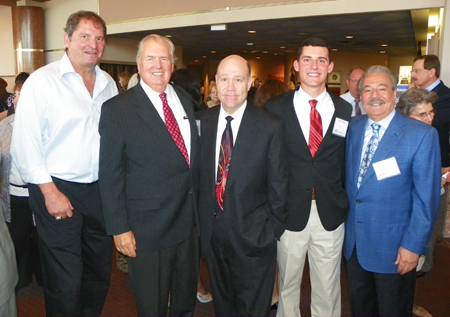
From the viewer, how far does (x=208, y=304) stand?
312 cm

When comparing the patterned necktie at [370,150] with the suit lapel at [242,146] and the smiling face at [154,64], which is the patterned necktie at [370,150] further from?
the smiling face at [154,64]

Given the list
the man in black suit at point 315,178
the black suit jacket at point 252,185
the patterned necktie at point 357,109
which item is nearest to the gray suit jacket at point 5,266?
the black suit jacket at point 252,185

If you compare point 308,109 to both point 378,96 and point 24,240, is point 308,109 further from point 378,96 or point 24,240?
point 24,240

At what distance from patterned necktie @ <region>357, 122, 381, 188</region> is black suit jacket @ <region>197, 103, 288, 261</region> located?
1.45 feet

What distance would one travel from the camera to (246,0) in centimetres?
784

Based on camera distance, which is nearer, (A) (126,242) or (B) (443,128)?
(A) (126,242)

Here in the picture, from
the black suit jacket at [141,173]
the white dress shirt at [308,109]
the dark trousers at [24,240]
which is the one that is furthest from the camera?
the dark trousers at [24,240]

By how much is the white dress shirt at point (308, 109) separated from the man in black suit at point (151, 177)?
67 cm

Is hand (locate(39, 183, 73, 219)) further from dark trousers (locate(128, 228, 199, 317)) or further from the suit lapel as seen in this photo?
the suit lapel

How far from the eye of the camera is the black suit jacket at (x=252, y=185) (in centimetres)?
212

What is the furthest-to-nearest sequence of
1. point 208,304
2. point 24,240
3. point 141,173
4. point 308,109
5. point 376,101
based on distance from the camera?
point 24,240
point 208,304
point 308,109
point 376,101
point 141,173

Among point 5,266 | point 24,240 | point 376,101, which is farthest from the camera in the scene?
point 24,240

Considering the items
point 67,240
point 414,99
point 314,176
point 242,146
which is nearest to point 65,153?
point 67,240

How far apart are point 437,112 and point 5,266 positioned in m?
3.71
